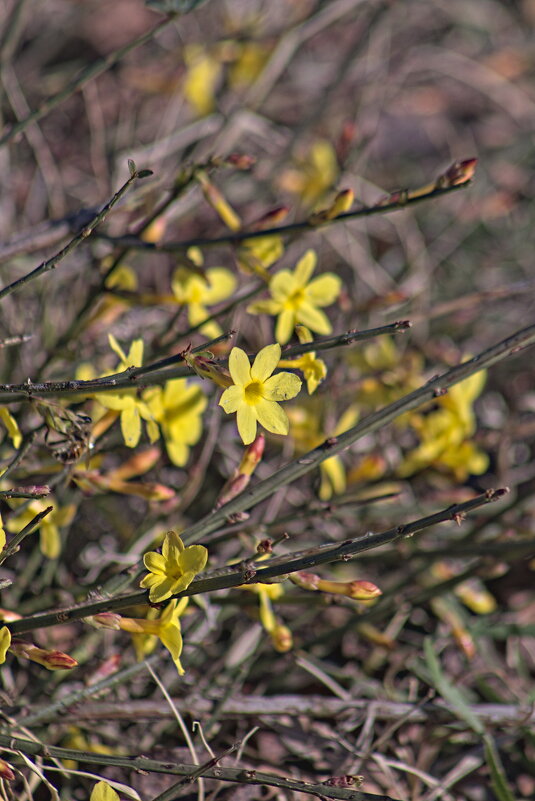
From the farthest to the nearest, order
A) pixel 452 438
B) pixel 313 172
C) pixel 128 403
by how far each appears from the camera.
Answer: pixel 313 172 < pixel 452 438 < pixel 128 403

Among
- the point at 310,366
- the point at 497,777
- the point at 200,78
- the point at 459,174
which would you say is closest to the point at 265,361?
the point at 310,366

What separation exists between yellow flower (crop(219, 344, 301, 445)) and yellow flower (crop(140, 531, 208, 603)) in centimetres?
21

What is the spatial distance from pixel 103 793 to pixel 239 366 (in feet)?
2.56

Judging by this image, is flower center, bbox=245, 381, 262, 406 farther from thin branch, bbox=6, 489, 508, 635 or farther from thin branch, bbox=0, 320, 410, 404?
Result: thin branch, bbox=6, 489, 508, 635

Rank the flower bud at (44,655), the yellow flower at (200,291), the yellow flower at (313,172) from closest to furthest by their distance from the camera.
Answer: the flower bud at (44,655), the yellow flower at (200,291), the yellow flower at (313,172)

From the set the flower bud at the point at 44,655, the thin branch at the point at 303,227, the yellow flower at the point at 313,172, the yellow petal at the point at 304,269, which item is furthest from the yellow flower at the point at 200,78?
the flower bud at the point at 44,655

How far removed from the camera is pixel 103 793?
4.09ft

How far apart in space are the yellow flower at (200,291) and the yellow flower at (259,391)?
485 mm

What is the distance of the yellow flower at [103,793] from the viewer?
4.07 feet

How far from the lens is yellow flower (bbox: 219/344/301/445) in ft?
4.09

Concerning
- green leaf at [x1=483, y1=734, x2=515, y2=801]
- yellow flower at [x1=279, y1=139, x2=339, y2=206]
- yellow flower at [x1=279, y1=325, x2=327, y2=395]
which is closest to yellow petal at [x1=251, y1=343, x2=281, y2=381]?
yellow flower at [x1=279, y1=325, x2=327, y2=395]

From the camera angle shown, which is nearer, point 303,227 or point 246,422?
point 246,422

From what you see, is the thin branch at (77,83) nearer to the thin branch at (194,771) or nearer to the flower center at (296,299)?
the flower center at (296,299)

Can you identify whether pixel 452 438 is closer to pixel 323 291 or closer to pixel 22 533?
pixel 323 291
